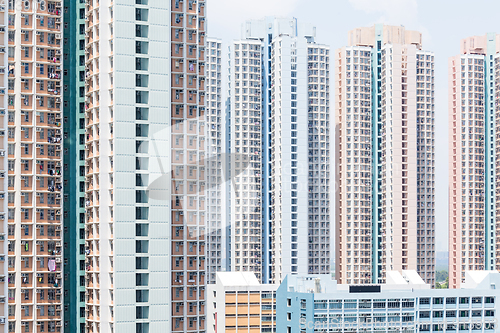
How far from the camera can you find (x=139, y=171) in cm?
755

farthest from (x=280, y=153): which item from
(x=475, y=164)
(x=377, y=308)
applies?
(x=475, y=164)

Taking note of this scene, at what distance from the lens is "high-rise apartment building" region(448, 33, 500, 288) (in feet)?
64.0

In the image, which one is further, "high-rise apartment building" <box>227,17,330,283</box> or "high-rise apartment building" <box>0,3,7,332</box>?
"high-rise apartment building" <box>227,17,330,283</box>

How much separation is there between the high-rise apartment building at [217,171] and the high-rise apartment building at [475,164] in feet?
21.0

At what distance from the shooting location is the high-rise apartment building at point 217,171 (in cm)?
1719

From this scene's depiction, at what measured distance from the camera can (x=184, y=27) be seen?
847 centimetres

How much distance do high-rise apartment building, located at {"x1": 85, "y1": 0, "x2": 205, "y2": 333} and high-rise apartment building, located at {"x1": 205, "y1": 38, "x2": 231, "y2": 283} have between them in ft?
28.7

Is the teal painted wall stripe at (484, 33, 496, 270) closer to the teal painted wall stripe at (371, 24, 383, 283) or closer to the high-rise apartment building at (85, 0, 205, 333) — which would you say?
the teal painted wall stripe at (371, 24, 383, 283)

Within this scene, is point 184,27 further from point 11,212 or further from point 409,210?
point 409,210

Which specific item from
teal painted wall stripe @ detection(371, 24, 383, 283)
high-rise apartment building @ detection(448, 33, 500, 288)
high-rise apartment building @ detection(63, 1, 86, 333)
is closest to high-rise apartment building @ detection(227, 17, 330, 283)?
teal painted wall stripe @ detection(371, 24, 383, 283)

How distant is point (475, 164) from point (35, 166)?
13.5m

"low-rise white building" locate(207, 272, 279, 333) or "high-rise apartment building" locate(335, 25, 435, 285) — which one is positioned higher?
"high-rise apartment building" locate(335, 25, 435, 285)

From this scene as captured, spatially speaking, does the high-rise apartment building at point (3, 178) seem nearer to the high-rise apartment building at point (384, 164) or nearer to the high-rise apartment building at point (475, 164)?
the high-rise apartment building at point (384, 164)

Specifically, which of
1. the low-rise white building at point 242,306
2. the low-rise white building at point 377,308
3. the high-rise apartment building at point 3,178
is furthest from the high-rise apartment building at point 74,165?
the low-rise white building at point 242,306
